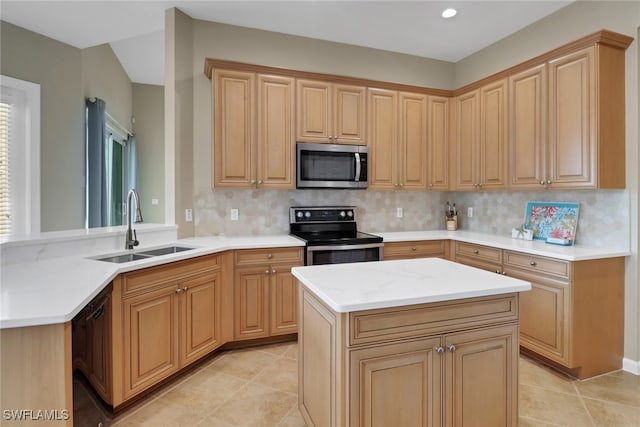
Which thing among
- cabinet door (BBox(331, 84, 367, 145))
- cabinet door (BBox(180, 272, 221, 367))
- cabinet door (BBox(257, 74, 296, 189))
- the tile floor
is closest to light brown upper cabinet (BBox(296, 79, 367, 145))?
cabinet door (BBox(331, 84, 367, 145))

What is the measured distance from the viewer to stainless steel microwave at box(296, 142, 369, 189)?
332 centimetres

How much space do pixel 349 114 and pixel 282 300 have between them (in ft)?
6.50

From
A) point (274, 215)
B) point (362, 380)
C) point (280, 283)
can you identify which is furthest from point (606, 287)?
point (274, 215)

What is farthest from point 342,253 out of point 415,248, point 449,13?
point 449,13

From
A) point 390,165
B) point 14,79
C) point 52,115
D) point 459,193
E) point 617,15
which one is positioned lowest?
point 459,193

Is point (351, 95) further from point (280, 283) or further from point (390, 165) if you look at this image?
point (280, 283)

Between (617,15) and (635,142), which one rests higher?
(617,15)

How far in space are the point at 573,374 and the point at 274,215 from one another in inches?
112

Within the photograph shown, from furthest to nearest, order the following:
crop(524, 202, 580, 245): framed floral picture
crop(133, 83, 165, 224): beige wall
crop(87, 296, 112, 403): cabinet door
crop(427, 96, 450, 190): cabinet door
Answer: crop(133, 83, 165, 224): beige wall, crop(427, 96, 450, 190): cabinet door, crop(524, 202, 580, 245): framed floral picture, crop(87, 296, 112, 403): cabinet door

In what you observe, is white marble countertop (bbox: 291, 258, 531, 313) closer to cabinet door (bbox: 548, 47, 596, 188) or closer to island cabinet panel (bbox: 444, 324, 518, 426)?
island cabinet panel (bbox: 444, 324, 518, 426)

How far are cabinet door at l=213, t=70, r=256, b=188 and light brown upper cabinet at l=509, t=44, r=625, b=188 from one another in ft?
8.23

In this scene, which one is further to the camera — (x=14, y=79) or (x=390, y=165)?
(x=390, y=165)

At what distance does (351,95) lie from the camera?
3.49m

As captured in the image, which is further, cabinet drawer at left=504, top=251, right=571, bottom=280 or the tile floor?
cabinet drawer at left=504, top=251, right=571, bottom=280
